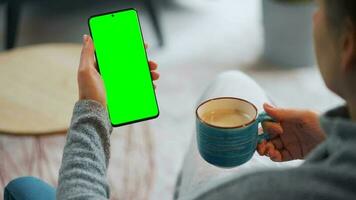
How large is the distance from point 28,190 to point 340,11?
0.70 meters

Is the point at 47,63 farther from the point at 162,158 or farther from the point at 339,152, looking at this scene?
the point at 339,152

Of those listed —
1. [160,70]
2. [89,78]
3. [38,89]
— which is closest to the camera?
[89,78]

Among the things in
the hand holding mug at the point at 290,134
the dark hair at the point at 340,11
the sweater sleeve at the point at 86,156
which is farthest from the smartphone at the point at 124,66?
the dark hair at the point at 340,11

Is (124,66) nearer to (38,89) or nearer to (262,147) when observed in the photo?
(262,147)

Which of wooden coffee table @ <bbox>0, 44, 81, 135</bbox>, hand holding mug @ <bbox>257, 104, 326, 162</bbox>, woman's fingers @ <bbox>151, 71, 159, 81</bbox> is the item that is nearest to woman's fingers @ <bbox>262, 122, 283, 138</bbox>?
hand holding mug @ <bbox>257, 104, 326, 162</bbox>

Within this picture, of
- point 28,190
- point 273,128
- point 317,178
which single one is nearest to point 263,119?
point 273,128

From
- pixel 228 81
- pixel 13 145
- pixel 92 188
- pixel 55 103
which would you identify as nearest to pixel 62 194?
pixel 92 188

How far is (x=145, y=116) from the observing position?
3.70ft

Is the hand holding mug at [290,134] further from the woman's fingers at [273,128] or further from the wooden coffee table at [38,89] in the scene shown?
the wooden coffee table at [38,89]

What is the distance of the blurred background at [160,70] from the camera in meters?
1.56

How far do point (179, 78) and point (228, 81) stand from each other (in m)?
1.00

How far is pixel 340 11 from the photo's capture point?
1.85 ft

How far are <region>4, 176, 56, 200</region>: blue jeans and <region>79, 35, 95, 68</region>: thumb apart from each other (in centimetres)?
25

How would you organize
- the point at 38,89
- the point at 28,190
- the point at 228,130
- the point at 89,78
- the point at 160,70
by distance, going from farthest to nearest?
the point at 160,70, the point at 38,89, the point at 28,190, the point at 89,78, the point at 228,130
